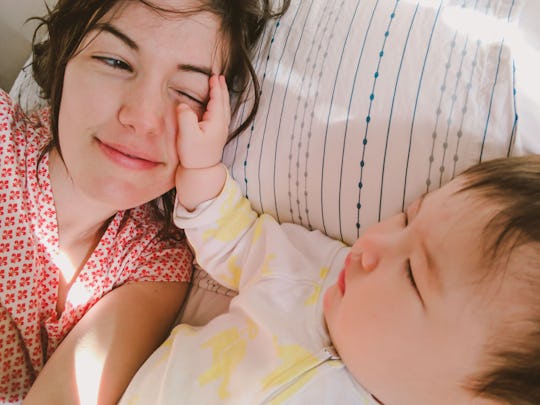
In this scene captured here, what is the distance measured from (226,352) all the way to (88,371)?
0.30m

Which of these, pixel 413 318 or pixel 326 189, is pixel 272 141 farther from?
pixel 413 318

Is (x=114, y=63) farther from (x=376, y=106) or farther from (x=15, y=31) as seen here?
(x=15, y=31)

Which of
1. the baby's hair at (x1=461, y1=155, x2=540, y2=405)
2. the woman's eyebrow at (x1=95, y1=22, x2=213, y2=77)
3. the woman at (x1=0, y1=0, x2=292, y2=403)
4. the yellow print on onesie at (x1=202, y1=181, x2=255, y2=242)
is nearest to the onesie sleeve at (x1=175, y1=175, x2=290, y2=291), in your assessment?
the yellow print on onesie at (x1=202, y1=181, x2=255, y2=242)

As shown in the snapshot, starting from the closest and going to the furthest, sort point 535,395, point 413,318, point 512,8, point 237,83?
point 535,395 < point 413,318 < point 512,8 < point 237,83

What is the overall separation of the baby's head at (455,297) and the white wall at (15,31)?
1241 millimetres

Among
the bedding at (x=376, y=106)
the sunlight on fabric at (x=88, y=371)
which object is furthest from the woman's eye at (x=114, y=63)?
the sunlight on fabric at (x=88, y=371)

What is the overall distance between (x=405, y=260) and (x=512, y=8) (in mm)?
466

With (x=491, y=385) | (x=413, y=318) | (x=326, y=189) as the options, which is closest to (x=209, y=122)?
(x=326, y=189)

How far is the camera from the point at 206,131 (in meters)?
0.90

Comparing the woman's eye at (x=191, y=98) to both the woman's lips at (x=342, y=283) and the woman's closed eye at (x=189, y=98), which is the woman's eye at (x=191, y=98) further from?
the woman's lips at (x=342, y=283)

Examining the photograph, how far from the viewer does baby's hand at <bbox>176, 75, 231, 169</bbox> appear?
0.87 meters

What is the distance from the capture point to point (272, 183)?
3.08 ft

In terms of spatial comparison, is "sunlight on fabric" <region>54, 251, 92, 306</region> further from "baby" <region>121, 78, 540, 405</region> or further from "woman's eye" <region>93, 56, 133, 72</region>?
"woman's eye" <region>93, 56, 133, 72</region>

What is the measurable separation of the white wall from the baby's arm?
0.76 meters
